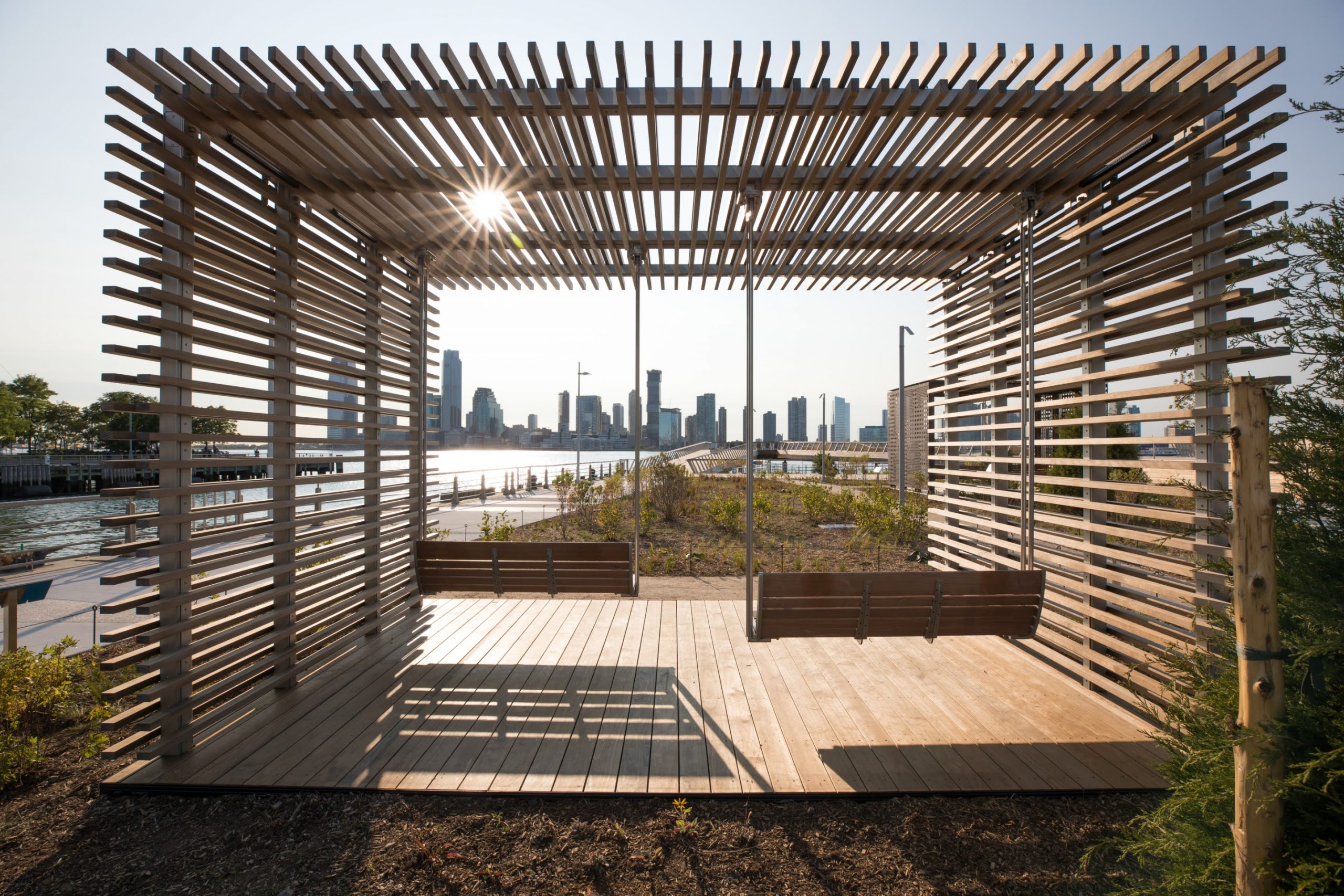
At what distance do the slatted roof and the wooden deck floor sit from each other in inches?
126

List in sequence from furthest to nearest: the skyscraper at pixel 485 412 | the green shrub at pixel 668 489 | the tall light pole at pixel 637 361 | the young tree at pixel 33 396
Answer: the skyscraper at pixel 485 412, the young tree at pixel 33 396, the green shrub at pixel 668 489, the tall light pole at pixel 637 361

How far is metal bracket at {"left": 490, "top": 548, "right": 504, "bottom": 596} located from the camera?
403 centimetres

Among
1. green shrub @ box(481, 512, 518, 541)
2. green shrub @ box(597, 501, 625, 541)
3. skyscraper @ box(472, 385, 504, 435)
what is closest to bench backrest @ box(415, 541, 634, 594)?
green shrub @ box(481, 512, 518, 541)

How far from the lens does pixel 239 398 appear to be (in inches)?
125

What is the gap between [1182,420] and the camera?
293cm

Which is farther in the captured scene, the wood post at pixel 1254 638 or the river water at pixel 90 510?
the river water at pixel 90 510

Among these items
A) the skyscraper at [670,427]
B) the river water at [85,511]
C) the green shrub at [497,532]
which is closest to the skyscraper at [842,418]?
the skyscraper at [670,427]

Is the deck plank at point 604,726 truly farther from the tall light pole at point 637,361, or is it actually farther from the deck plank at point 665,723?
the tall light pole at point 637,361

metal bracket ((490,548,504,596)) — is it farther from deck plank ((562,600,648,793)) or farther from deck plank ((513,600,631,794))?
deck plank ((562,600,648,793))

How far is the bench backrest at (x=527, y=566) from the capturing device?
4035 millimetres

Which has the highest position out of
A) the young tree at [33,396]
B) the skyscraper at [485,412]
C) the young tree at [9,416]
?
the skyscraper at [485,412]

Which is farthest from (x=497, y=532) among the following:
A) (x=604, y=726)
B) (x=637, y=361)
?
(x=604, y=726)

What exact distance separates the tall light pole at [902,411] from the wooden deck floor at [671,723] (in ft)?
19.0

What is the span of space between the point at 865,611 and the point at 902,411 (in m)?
7.72
